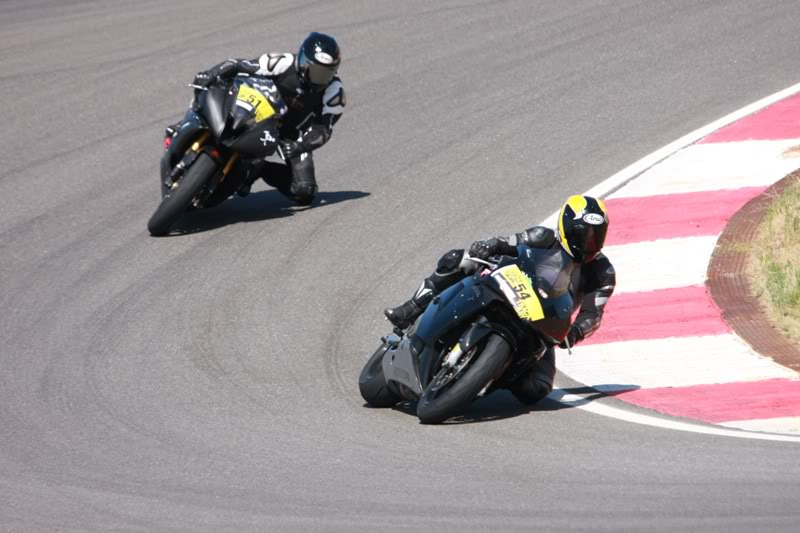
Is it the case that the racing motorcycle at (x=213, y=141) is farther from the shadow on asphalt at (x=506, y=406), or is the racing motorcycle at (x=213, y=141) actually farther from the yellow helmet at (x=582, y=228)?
the yellow helmet at (x=582, y=228)

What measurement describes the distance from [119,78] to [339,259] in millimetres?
5213

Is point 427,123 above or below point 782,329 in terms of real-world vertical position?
above

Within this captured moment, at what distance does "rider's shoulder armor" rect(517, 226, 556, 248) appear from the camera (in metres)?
7.68

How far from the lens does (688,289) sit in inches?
381

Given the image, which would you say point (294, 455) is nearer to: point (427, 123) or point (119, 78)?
point (427, 123)

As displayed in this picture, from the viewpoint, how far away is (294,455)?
6.89m

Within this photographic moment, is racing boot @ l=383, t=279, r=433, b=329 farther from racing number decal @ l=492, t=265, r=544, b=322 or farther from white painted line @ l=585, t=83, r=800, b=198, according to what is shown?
white painted line @ l=585, t=83, r=800, b=198

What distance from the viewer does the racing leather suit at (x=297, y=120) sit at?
11.6 metres

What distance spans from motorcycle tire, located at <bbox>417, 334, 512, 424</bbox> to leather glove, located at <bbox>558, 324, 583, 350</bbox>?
47 cm

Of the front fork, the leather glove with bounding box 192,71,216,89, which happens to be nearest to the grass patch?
the front fork

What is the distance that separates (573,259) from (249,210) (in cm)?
506

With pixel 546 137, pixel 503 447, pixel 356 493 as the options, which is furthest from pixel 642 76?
pixel 356 493

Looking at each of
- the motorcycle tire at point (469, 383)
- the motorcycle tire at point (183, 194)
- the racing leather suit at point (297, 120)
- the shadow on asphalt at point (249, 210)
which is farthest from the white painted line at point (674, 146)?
the motorcycle tire at point (469, 383)

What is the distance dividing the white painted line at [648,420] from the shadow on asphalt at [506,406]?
12mm
